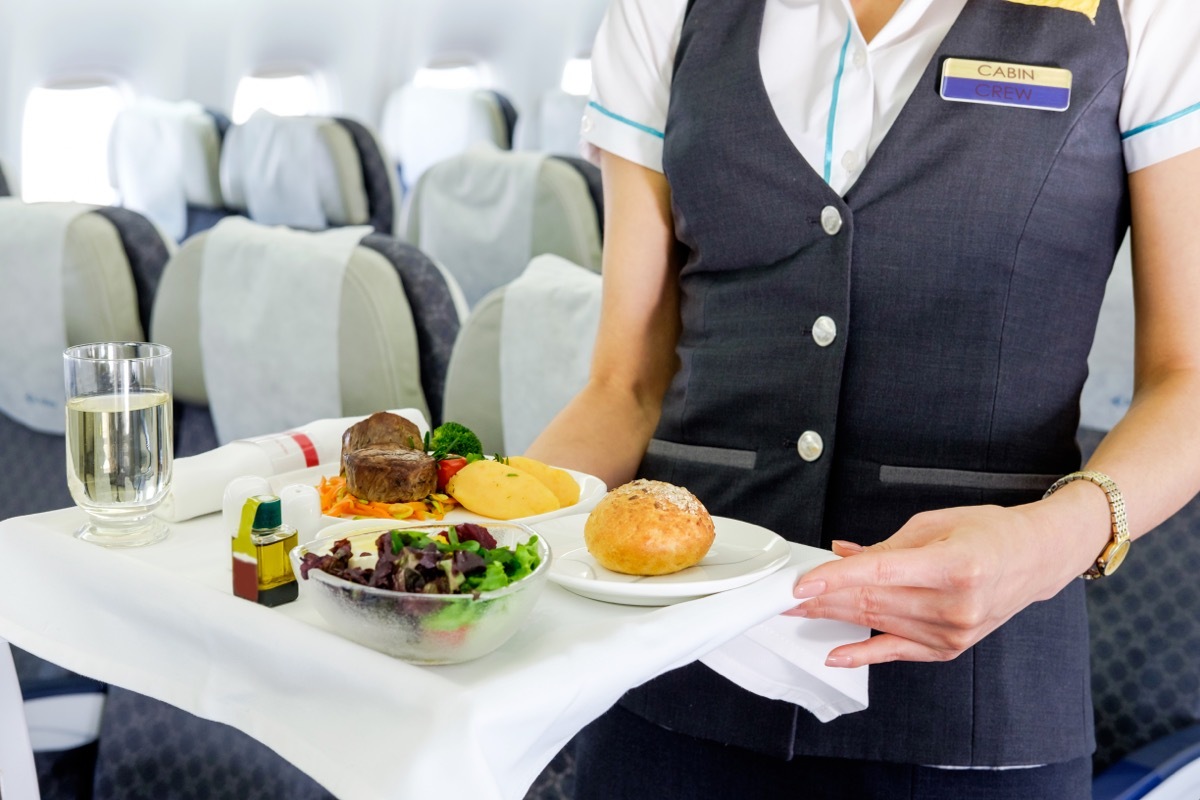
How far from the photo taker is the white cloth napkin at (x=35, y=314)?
2.59 m

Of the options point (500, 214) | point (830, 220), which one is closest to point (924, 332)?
point (830, 220)

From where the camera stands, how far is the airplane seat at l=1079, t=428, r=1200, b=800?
188 cm

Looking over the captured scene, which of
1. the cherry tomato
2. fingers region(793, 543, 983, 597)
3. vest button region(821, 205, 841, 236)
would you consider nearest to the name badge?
vest button region(821, 205, 841, 236)

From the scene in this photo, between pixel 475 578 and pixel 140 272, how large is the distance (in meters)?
2.18

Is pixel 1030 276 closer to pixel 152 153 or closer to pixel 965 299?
pixel 965 299

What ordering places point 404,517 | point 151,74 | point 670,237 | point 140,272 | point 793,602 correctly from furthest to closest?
point 151,74, point 140,272, point 670,237, point 404,517, point 793,602

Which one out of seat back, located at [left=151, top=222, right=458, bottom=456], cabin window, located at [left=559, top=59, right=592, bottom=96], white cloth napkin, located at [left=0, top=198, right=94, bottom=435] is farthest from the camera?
cabin window, located at [left=559, top=59, right=592, bottom=96]

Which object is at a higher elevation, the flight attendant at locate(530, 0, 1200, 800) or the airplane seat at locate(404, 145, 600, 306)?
the flight attendant at locate(530, 0, 1200, 800)

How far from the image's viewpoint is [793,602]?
2.86 feet

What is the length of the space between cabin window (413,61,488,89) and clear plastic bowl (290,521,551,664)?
1029cm

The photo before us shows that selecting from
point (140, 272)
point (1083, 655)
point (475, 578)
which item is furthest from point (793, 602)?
point (140, 272)

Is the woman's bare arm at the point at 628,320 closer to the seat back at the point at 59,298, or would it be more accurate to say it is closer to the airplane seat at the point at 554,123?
the seat back at the point at 59,298

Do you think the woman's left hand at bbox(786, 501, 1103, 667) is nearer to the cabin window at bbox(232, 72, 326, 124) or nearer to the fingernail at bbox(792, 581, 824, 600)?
the fingernail at bbox(792, 581, 824, 600)

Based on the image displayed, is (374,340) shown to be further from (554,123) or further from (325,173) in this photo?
(554,123)
